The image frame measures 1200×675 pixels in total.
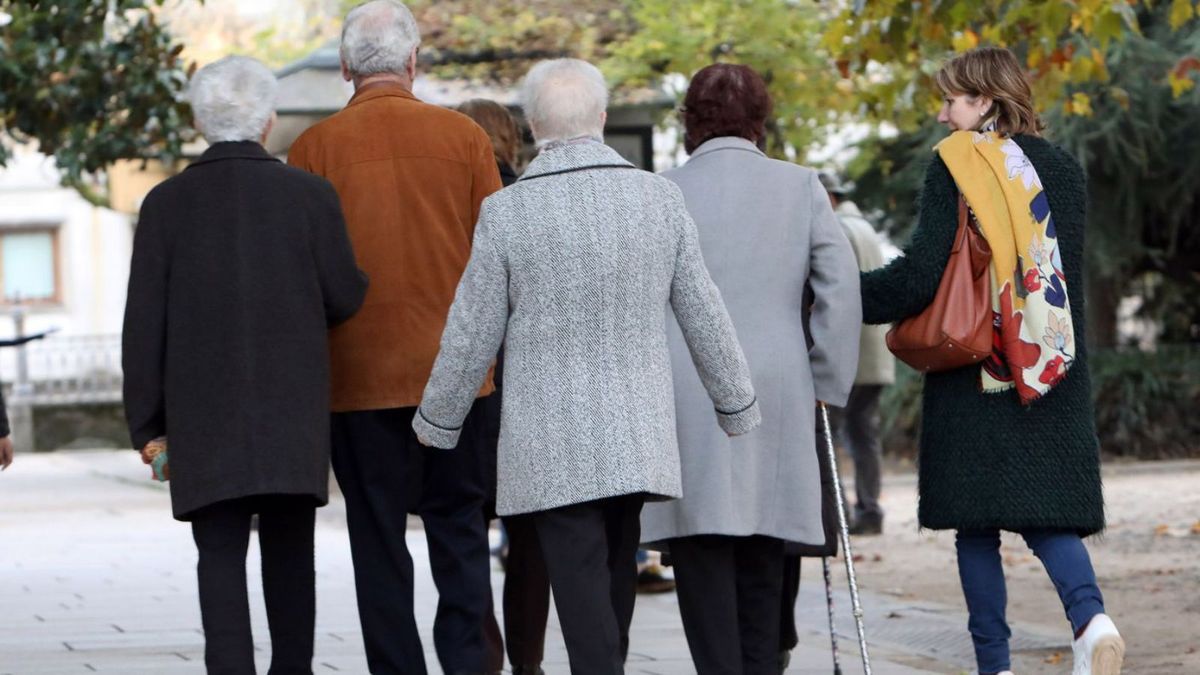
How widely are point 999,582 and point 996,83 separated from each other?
1.39m

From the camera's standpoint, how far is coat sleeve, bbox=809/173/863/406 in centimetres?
552

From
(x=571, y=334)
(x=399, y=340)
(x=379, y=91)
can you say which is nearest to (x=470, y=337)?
(x=571, y=334)

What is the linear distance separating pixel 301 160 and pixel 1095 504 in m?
2.39

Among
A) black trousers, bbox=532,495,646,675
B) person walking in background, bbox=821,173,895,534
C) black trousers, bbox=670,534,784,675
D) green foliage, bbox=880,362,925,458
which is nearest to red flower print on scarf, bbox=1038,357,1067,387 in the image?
black trousers, bbox=670,534,784,675

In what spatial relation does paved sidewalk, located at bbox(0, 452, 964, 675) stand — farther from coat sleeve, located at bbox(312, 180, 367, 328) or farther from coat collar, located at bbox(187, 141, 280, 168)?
coat collar, located at bbox(187, 141, 280, 168)

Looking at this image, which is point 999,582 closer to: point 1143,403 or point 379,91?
point 379,91

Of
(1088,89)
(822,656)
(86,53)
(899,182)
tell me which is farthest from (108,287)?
(822,656)

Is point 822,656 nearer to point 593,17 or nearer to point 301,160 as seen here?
point 301,160

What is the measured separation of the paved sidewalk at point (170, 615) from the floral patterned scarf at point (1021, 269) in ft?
5.09

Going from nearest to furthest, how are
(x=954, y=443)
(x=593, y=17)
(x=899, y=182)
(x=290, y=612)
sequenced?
(x=290, y=612) < (x=954, y=443) < (x=593, y=17) < (x=899, y=182)

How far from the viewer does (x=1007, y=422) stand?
5621 millimetres

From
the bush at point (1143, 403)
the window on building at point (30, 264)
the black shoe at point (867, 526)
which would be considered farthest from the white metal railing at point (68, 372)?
the black shoe at point (867, 526)

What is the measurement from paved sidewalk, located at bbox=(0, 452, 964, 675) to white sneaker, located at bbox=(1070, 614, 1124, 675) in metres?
1.28

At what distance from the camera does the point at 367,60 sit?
18.8ft
